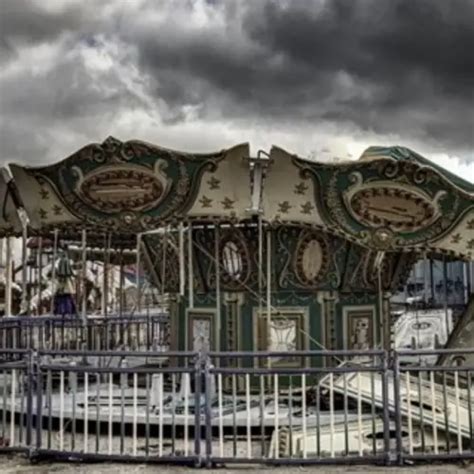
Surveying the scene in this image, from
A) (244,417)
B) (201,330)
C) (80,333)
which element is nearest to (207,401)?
(244,417)

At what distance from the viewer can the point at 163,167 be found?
9.21 metres

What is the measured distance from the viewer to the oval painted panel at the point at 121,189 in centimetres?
930

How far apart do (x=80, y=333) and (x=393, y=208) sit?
8383mm

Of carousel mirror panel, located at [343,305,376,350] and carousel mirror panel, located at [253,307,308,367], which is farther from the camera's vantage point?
carousel mirror panel, located at [343,305,376,350]

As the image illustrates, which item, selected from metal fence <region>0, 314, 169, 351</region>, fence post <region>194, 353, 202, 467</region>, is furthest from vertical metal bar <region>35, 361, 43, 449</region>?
metal fence <region>0, 314, 169, 351</region>

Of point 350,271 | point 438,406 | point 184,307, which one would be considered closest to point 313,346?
point 350,271

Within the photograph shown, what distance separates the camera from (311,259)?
35.7 ft

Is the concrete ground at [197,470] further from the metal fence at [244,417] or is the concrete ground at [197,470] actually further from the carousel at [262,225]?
the carousel at [262,225]

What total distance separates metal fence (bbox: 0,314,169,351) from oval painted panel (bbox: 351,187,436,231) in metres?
6.42

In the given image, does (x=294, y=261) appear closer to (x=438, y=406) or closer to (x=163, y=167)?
(x=163, y=167)

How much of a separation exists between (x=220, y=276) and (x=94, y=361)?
160 inches

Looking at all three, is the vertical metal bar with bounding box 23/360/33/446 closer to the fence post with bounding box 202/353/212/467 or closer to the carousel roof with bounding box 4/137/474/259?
the fence post with bounding box 202/353/212/467

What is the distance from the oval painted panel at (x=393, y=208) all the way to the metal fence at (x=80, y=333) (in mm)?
6416

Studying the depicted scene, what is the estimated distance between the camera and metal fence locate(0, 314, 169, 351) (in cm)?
1442
